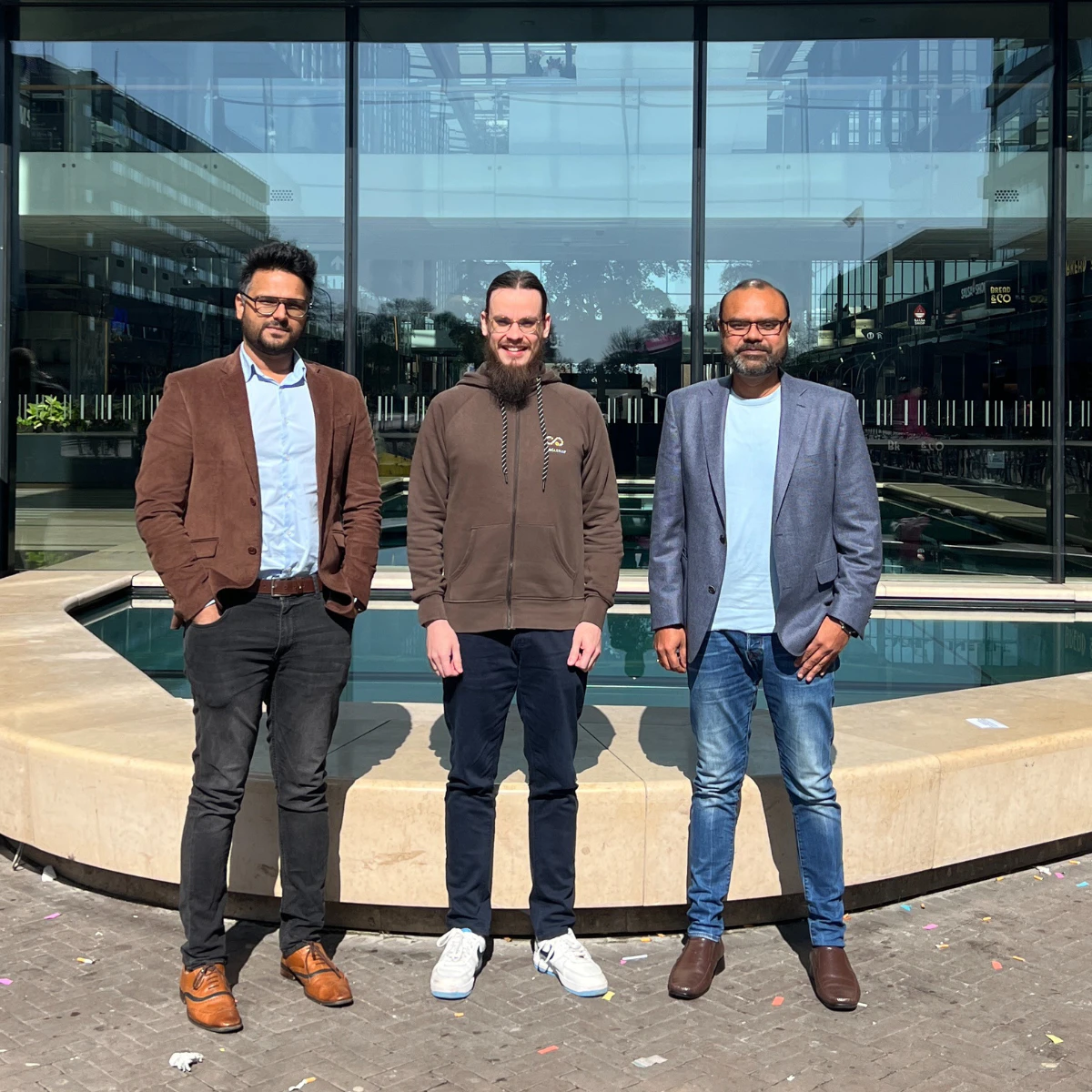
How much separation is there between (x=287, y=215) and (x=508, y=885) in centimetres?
827

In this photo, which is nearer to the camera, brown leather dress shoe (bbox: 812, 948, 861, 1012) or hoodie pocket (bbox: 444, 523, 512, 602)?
brown leather dress shoe (bbox: 812, 948, 861, 1012)

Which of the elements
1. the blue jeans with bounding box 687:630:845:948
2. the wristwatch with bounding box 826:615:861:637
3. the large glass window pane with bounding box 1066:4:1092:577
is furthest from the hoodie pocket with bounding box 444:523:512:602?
the large glass window pane with bounding box 1066:4:1092:577

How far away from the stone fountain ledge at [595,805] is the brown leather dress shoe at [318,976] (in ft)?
1.29

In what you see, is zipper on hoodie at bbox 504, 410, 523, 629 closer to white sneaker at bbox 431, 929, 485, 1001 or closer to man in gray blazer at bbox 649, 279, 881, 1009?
man in gray blazer at bbox 649, 279, 881, 1009

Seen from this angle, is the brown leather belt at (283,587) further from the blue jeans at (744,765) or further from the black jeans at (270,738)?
the blue jeans at (744,765)

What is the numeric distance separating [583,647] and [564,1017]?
97 centimetres

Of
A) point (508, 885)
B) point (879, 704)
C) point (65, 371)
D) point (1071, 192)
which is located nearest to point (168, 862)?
point (508, 885)

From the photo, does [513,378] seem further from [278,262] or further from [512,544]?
[278,262]

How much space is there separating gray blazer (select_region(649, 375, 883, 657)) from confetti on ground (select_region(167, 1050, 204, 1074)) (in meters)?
1.63

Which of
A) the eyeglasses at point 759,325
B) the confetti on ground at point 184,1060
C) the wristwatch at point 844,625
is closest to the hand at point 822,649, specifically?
the wristwatch at point 844,625

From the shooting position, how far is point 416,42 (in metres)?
11.1

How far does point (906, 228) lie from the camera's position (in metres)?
11.1

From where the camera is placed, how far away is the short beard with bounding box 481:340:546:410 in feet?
12.0

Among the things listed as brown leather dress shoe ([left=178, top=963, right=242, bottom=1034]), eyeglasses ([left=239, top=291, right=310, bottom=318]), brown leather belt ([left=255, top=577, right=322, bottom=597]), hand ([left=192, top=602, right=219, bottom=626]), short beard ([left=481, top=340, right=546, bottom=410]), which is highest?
eyeglasses ([left=239, top=291, right=310, bottom=318])
